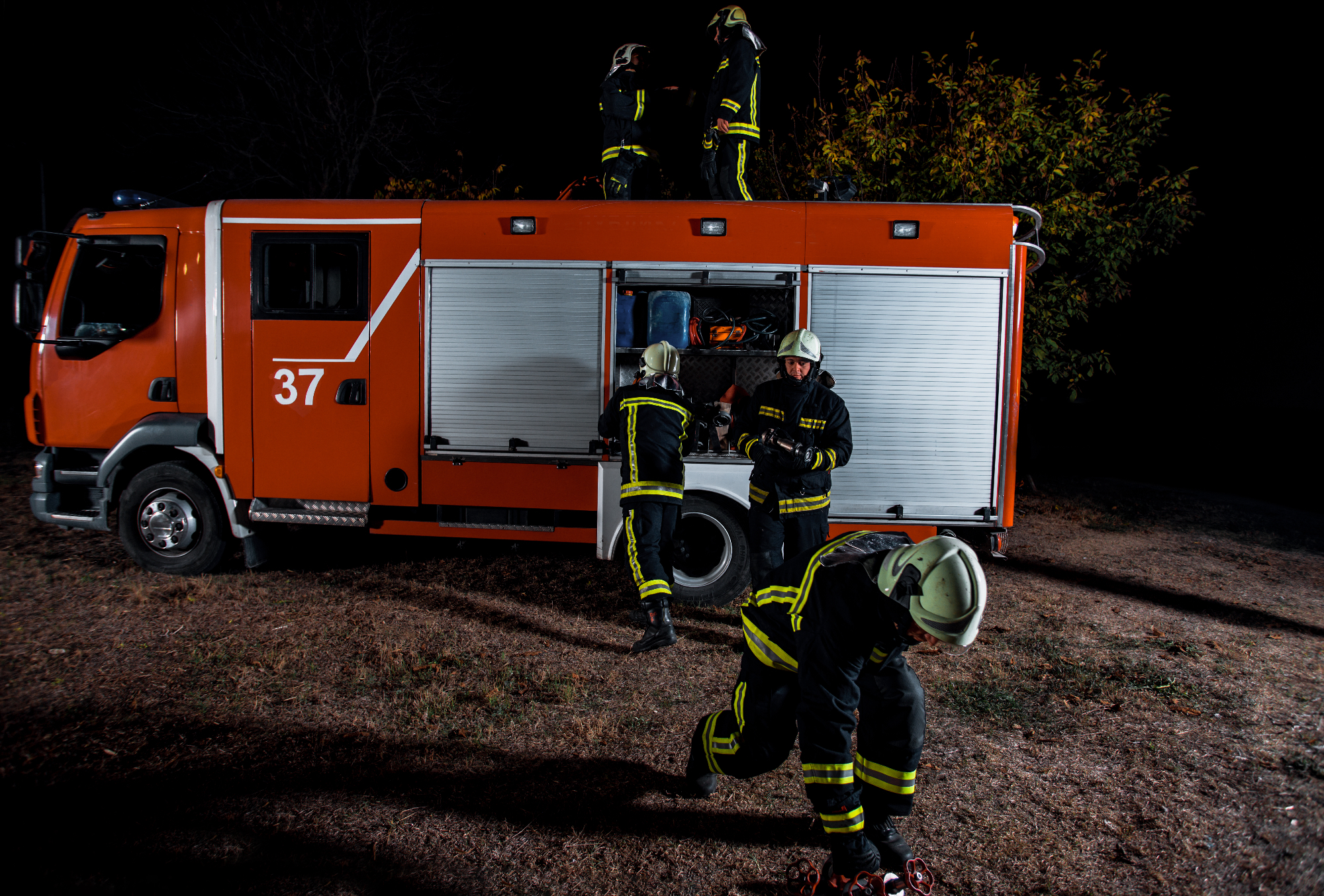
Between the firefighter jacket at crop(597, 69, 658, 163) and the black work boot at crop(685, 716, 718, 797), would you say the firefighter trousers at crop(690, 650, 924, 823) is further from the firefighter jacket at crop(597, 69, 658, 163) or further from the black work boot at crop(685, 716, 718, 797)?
the firefighter jacket at crop(597, 69, 658, 163)

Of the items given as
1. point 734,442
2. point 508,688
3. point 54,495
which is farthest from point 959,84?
point 54,495

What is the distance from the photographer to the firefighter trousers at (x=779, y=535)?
447 centimetres

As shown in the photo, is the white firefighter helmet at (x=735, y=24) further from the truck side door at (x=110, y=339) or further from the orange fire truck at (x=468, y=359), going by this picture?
the truck side door at (x=110, y=339)

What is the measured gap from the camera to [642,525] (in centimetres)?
468

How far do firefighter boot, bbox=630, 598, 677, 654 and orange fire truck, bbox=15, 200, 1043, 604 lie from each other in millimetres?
738

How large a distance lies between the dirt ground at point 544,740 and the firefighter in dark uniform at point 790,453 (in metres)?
0.85

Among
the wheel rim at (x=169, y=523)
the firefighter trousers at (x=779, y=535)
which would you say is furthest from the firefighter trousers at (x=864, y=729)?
the wheel rim at (x=169, y=523)

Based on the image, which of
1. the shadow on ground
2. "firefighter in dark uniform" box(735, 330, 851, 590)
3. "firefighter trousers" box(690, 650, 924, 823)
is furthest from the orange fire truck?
"firefighter trousers" box(690, 650, 924, 823)

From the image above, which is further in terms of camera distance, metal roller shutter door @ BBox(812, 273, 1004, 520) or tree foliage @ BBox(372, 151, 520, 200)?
tree foliage @ BBox(372, 151, 520, 200)

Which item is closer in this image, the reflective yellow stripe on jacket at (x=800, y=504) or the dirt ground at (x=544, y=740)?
the dirt ground at (x=544, y=740)

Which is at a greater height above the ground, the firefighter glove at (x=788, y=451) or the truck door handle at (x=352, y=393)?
the truck door handle at (x=352, y=393)

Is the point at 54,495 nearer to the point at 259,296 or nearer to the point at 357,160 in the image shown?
the point at 259,296

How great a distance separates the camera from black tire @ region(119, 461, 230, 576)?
18.8ft

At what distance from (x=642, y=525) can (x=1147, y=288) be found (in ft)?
65.6
